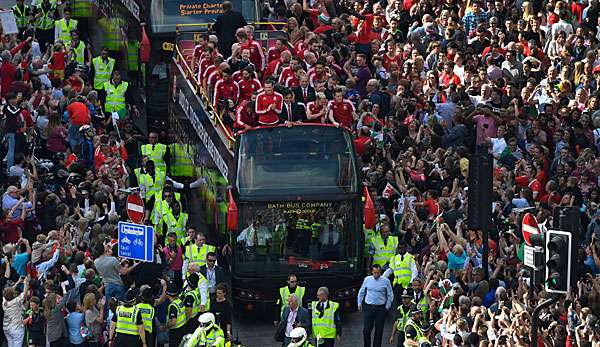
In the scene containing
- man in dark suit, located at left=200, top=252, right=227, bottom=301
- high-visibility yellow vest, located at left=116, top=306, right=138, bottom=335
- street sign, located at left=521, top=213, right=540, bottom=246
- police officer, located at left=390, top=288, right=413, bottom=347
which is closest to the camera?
street sign, located at left=521, top=213, right=540, bottom=246

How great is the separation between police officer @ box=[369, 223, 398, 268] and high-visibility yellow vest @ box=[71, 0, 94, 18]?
13.2 m

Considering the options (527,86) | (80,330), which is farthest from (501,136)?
(80,330)

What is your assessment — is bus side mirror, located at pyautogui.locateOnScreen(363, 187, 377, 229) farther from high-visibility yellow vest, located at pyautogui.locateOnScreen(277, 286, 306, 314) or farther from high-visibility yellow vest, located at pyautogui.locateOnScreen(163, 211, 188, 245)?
high-visibility yellow vest, located at pyautogui.locateOnScreen(163, 211, 188, 245)

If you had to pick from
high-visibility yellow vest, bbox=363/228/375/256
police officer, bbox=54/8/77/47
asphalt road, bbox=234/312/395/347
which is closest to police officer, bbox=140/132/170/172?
police officer, bbox=54/8/77/47

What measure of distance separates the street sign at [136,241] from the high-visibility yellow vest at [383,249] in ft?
15.6

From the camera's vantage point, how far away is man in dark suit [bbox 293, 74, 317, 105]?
33281 millimetres

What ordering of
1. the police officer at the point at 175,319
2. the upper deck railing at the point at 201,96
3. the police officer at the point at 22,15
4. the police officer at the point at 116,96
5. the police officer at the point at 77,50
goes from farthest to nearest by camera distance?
1. the police officer at the point at 22,15
2. the police officer at the point at 77,50
3. the police officer at the point at 116,96
4. the upper deck railing at the point at 201,96
5. the police officer at the point at 175,319

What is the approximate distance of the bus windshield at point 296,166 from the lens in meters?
30.4

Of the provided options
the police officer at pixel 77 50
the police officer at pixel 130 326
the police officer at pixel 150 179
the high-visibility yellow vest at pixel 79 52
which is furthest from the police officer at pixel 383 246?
the high-visibility yellow vest at pixel 79 52

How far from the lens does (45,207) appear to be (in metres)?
30.8

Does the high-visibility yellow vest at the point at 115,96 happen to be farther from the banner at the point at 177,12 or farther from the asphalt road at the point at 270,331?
the asphalt road at the point at 270,331

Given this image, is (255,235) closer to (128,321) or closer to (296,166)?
(296,166)

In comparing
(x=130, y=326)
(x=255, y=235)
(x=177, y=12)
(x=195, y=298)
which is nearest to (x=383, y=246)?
(x=255, y=235)

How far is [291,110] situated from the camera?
106 feet
